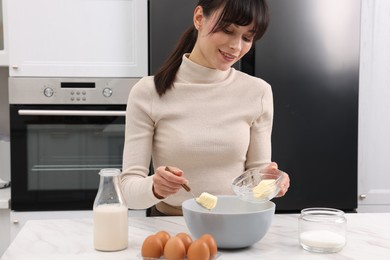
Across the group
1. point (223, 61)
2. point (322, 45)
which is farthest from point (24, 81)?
point (322, 45)

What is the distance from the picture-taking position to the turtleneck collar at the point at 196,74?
1.51m

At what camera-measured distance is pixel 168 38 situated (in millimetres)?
2152

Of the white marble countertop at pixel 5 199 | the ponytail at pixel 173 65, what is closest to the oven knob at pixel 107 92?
the white marble countertop at pixel 5 199

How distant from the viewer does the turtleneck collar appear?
4.95 ft

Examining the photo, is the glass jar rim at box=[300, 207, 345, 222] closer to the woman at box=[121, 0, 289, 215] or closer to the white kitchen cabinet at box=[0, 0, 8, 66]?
the woman at box=[121, 0, 289, 215]

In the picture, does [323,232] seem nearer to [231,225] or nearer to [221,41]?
[231,225]

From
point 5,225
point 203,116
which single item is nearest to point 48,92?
point 5,225

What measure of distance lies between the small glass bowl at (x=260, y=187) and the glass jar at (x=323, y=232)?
89mm

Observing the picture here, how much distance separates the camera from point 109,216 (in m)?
1.08

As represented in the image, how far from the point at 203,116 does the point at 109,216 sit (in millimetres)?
498

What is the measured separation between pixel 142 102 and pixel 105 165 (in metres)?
0.92

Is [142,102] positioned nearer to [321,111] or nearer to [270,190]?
[270,190]

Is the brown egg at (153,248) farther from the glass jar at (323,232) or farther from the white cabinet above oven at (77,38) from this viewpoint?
the white cabinet above oven at (77,38)

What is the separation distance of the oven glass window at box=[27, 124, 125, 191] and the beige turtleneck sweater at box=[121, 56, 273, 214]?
814 millimetres
